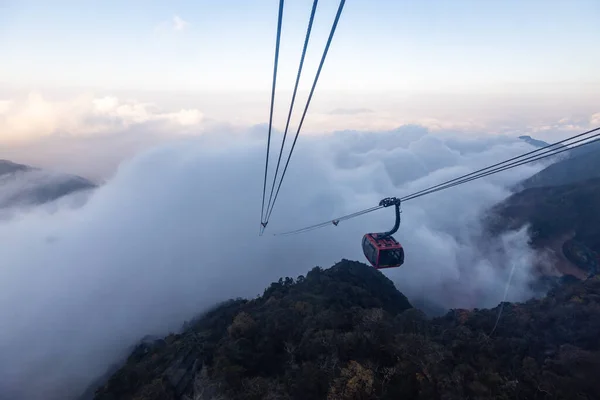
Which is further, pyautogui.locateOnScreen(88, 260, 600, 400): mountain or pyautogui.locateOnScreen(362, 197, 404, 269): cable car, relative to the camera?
pyautogui.locateOnScreen(362, 197, 404, 269): cable car

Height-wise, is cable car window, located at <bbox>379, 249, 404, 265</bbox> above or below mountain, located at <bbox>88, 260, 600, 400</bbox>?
above

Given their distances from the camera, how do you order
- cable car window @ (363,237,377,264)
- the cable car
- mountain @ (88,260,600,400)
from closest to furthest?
mountain @ (88,260,600,400) < the cable car < cable car window @ (363,237,377,264)

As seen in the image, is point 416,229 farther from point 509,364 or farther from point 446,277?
point 509,364

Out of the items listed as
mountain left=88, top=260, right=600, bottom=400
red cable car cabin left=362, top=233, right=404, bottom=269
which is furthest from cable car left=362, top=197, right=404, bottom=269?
mountain left=88, top=260, right=600, bottom=400

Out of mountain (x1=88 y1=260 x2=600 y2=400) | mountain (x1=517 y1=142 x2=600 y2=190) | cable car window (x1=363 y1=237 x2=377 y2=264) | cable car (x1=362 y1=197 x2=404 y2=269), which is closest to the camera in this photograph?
mountain (x1=88 y1=260 x2=600 y2=400)

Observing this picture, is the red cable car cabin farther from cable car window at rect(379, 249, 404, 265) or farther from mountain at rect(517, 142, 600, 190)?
mountain at rect(517, 142, 600, 190)

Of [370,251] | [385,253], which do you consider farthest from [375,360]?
[370,251]

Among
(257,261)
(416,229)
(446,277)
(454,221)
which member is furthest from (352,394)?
(454,221)

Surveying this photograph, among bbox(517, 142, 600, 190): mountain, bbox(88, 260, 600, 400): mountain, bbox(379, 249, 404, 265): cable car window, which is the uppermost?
bbox(379, 249, 404, 265): cable car window
